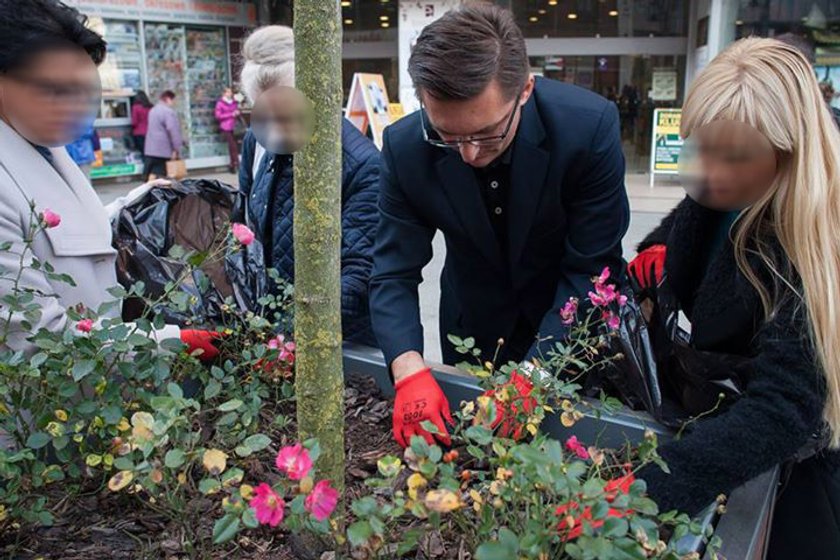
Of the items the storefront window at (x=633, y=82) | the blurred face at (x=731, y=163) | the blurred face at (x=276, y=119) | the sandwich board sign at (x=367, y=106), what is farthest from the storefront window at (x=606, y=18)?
the blurred face at (x=731, y=163)

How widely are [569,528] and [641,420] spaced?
59 cm

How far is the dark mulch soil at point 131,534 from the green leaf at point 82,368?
254mm

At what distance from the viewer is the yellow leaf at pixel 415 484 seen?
830 mm

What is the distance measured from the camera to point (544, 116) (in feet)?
5.32

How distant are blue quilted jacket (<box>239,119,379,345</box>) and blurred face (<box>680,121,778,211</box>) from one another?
89cm

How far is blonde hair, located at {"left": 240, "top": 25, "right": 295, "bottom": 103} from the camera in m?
1.89

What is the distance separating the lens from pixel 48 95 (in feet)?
4.58

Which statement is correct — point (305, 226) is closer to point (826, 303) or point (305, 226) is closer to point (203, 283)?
point (203, 283)

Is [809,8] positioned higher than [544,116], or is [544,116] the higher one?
[809,8]

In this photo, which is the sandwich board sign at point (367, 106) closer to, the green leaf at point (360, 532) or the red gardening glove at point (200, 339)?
the red gardening glove at point (200, 339)

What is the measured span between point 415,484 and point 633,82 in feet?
38.6

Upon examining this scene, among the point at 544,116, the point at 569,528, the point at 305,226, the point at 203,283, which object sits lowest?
the point at 569,528

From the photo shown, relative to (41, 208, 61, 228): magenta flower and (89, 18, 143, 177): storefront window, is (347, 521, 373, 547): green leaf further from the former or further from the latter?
(89, 18, 143, 177): storefront window

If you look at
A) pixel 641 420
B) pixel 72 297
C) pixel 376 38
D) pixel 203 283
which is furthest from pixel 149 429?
pixel 376 38
